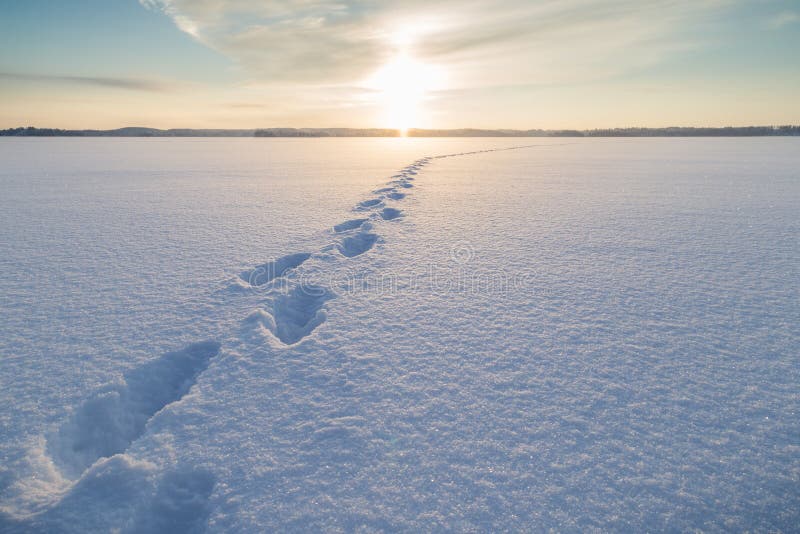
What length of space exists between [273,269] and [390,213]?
195 centimetres

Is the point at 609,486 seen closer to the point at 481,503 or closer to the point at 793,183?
the point at 481,503

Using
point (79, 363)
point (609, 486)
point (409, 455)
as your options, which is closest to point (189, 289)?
point (79, 363)

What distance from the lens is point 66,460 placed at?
1.15m

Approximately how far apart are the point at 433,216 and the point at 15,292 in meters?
3.19

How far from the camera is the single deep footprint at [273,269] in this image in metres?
2.38

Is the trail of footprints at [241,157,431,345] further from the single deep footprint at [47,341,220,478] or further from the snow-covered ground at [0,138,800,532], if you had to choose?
the single deep footprint at [47,341,220,478]

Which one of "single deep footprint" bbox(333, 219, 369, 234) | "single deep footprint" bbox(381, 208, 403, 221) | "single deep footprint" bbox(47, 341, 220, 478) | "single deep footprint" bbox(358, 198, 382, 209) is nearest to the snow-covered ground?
"single deep footprint" bbox(47, 341, 220, 478)

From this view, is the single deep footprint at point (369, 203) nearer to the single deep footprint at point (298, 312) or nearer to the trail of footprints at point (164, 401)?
the trail of footprints at point (164, 401)

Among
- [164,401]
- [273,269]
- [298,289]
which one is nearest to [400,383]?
[164,401]

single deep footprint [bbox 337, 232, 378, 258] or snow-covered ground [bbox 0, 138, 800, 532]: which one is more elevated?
single deep footprint [bbox 337, 232, 378, 258]

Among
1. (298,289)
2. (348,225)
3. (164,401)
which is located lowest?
(164,401)

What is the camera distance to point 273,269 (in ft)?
8.40

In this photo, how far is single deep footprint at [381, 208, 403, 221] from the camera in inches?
162

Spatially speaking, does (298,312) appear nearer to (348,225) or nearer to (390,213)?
(348,225)
